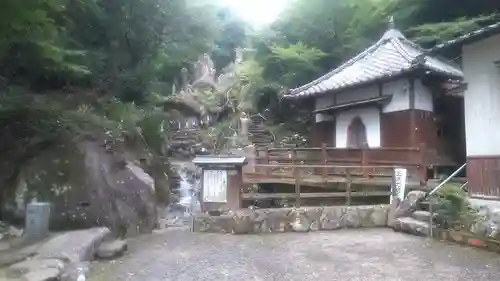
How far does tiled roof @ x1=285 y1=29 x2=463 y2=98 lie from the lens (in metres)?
14.8

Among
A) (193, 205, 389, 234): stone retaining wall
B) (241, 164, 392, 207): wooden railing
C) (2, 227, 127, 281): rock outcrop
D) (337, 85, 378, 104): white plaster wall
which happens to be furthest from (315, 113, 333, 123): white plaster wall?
(2, 227, 127, 281): rock outcrop

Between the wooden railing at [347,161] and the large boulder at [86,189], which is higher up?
the wooden railing at [347,161]

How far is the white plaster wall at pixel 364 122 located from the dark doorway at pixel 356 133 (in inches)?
6.0

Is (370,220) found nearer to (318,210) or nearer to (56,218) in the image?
(318,210)

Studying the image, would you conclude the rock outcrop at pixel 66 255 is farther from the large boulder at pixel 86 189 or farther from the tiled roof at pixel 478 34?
the tiled roof at pixel 478 34

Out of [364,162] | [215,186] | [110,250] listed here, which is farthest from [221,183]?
[364,162]

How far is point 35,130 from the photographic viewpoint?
28.2 ft

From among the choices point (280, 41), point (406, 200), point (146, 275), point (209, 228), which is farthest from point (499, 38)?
point (280, 41)

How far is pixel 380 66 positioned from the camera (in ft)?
52.6

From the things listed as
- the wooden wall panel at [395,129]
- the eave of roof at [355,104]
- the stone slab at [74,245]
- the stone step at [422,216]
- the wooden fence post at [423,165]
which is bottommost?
the stone slab at [74,245]

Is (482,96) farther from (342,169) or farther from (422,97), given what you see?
(342,169)

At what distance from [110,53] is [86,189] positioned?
173 inches

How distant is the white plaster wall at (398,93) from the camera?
14.3 m

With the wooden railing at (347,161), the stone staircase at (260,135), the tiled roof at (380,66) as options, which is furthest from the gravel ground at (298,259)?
the stone staircase at (260,135)
